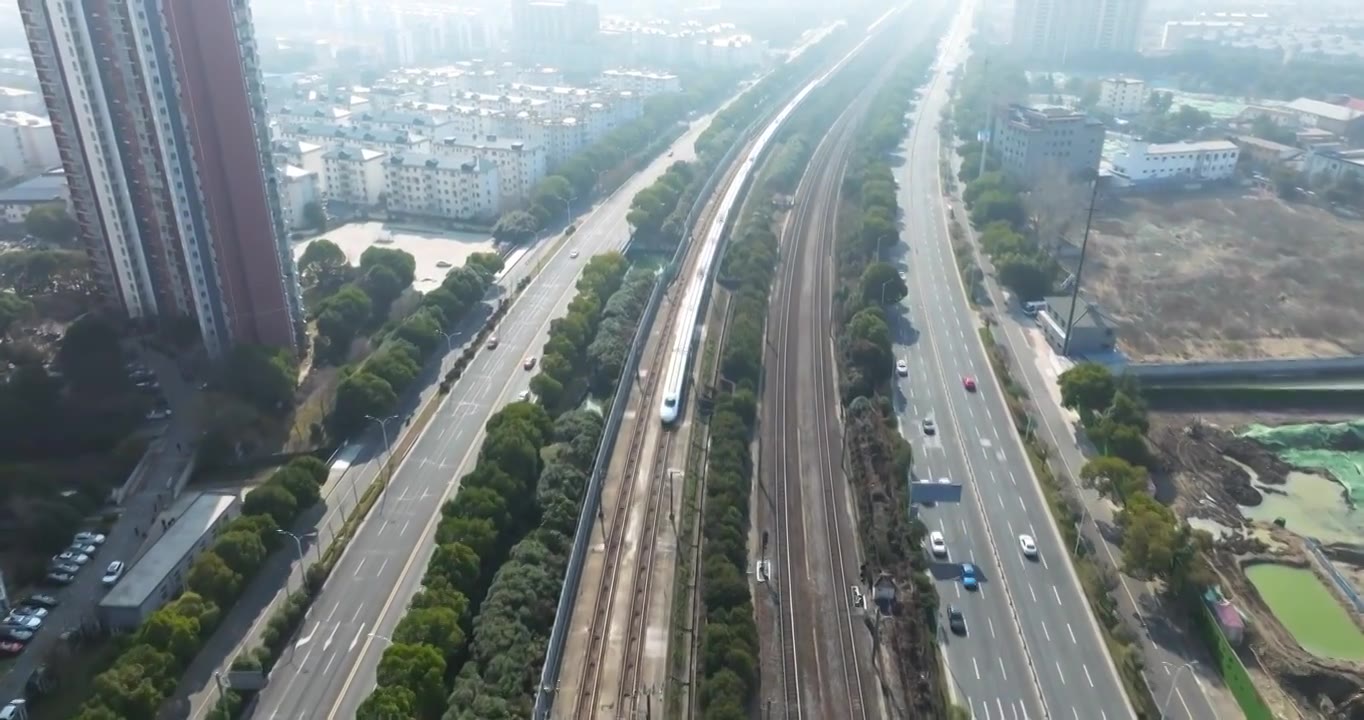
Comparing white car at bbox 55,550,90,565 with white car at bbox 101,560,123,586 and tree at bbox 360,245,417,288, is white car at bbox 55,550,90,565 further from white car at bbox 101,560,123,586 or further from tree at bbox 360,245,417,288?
tree at bbox 360,245,417,288

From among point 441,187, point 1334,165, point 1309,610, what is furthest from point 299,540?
point 1334,165

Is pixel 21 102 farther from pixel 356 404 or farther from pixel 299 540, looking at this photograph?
pixel 299 540

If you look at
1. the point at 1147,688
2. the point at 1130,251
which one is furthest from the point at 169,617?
the point at 1130,251

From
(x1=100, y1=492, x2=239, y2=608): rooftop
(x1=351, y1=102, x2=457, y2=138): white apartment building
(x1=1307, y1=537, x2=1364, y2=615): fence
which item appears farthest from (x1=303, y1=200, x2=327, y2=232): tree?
(x1=1307, y1=537, x2=1364, y2=615): fence

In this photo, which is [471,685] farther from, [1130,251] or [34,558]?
[1130,251]

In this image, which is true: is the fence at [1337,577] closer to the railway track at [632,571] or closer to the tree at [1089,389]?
the tree at [1089,389]

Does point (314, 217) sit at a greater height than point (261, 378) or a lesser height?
lesser
